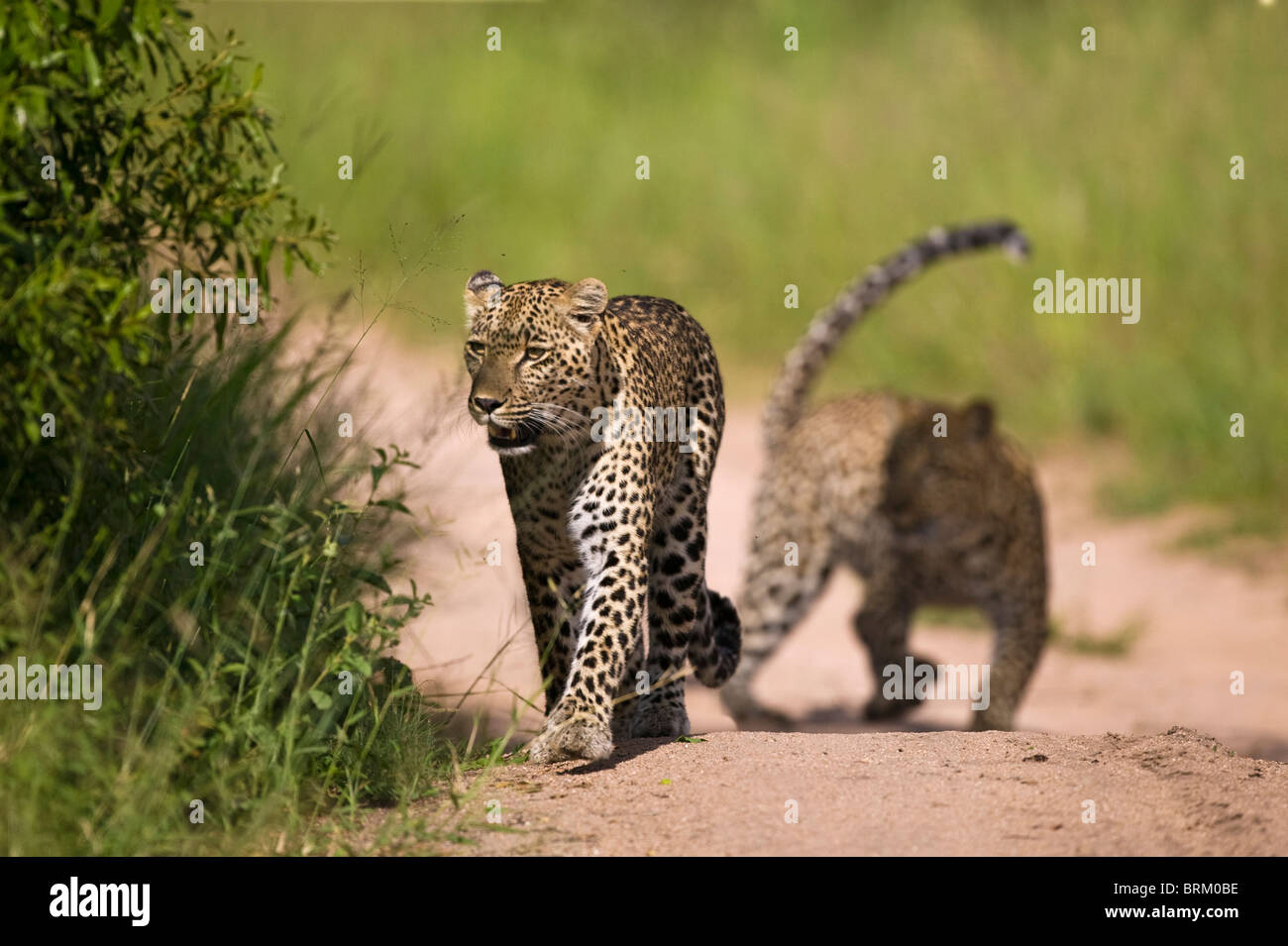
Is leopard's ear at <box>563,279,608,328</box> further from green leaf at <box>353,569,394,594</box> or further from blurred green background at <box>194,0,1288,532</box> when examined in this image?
blurred green background at <box>194,0,1288,532</box>

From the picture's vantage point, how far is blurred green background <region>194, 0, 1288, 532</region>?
562 inches

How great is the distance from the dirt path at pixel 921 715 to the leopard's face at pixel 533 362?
1.09 ft

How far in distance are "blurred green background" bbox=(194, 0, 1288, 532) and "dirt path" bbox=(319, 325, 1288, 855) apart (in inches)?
39.4

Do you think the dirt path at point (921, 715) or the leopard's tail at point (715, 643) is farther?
the leopard's tail at point (715, 643)

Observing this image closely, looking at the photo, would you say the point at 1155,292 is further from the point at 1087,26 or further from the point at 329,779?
the point at 329,779

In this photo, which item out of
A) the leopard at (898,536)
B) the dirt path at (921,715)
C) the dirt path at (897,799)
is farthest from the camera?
the leopard at (898,536)

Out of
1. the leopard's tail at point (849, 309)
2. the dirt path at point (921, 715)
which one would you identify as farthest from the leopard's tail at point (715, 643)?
the leopard's tail at point (849, 309)

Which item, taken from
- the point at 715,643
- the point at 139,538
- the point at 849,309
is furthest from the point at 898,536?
the point at 139,538

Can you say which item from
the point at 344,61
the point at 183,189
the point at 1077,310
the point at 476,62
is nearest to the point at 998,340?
the point at 1077,310

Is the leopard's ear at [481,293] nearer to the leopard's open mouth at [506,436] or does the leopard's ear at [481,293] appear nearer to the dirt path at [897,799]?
the leopard's open mouth at [506,436]

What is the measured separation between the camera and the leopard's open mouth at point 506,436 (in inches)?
227

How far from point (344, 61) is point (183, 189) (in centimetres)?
1588

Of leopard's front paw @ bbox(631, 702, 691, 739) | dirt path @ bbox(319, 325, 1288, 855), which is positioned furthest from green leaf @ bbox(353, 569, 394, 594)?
leopard's front paw @ bbox(631, 702, 691, 739)

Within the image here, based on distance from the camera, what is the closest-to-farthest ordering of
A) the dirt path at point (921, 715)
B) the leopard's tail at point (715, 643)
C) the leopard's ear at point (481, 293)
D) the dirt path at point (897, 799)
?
the dirt path at point (897, 799), the dirt path at point (921, 715), the leopard's ear at point (481, 293), the leopard's tail at point (715, 643)
